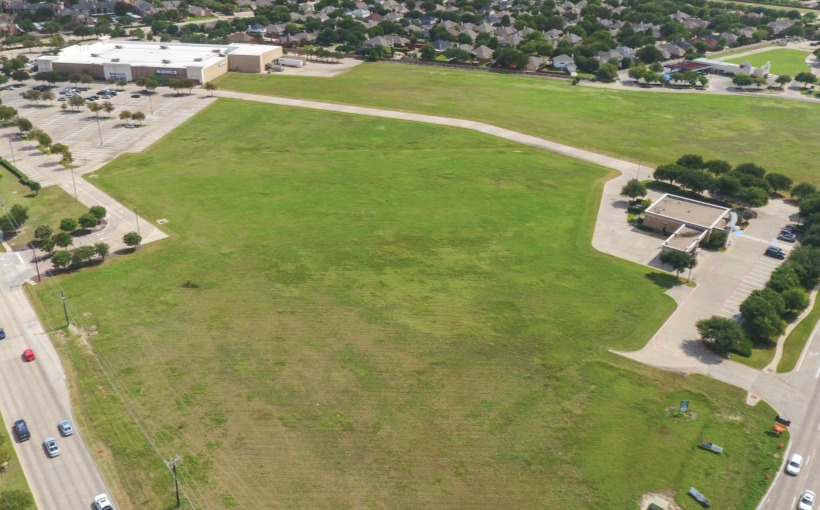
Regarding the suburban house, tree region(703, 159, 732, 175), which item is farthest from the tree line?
tree region(703, 159, 732, 175)

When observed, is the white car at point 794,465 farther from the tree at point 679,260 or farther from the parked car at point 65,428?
the parked car at point 65,428

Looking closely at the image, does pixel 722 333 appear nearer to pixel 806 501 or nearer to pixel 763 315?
pixel 763 315

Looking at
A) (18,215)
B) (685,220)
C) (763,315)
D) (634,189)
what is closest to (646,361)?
(763,315)

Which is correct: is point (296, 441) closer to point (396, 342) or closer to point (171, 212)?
point (396, 342)

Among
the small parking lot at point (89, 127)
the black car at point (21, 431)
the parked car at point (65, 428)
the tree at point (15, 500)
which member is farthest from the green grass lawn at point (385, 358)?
the small parking lot at point (89, 127)

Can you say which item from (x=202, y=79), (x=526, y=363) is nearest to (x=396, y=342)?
(x=526, y=363)

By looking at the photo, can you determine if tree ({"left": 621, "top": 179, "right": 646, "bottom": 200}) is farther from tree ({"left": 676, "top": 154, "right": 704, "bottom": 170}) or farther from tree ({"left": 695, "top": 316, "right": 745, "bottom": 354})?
tree ({"left": 695, "top": 316, "right": 745, "bottom": 354})

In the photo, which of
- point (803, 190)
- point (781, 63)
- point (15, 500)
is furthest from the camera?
point (781, 63)
